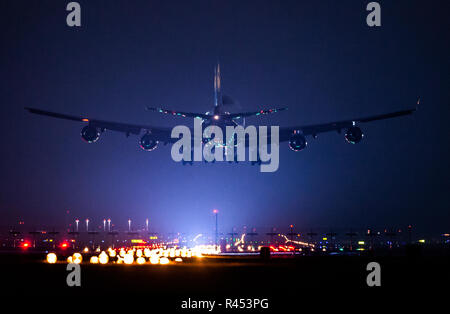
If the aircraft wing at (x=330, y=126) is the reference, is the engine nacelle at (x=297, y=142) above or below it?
below

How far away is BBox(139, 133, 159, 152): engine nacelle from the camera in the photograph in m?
67.1

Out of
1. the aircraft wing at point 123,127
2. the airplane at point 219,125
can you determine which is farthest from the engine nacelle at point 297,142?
the aircraft wing at point 123,127

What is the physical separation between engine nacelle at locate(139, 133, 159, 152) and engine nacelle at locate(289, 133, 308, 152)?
18.9 meters

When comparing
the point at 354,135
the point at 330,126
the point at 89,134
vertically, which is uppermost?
the point at 330,126

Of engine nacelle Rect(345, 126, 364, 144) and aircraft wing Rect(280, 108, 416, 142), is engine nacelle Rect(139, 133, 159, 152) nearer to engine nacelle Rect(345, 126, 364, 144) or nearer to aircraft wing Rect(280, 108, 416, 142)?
aircraft wing Rect(280, 108, 416, 142)

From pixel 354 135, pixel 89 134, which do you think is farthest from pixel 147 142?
pixel 354 135

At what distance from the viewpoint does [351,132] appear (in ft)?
201

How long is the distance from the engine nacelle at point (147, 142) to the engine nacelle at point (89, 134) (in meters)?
7.16

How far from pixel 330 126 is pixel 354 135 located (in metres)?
4.81

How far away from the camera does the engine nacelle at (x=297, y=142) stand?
64.4 metres

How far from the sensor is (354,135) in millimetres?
60969

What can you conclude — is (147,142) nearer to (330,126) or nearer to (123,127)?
(123,127)

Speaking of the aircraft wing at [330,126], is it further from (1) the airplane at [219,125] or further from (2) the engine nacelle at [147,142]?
(2) the engine nacelle at [147,142]
